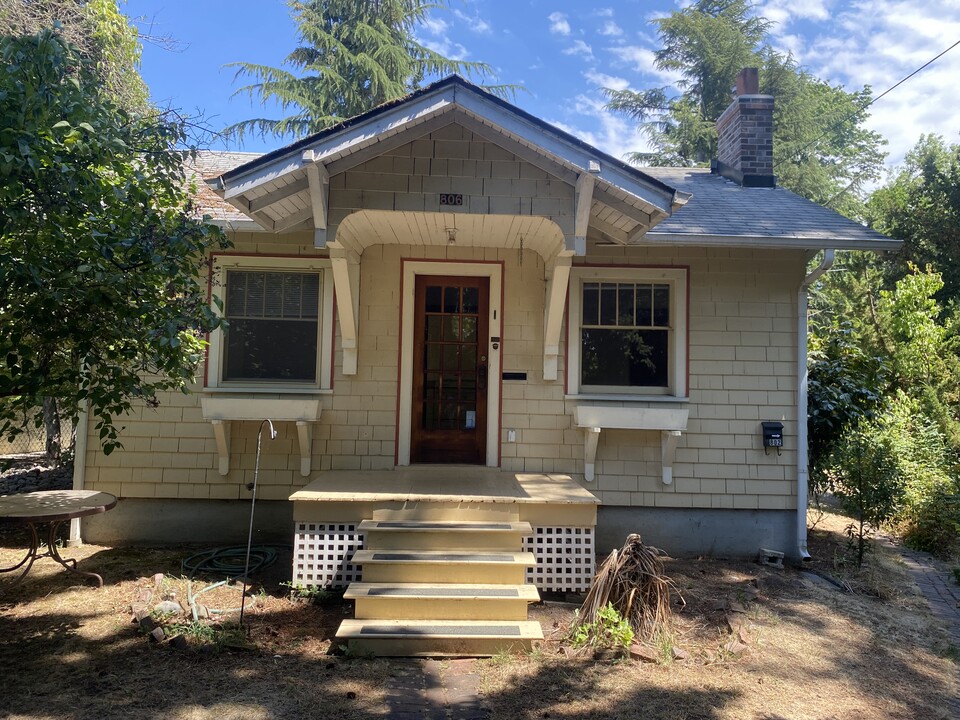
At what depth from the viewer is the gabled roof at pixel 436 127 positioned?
430 centimetres

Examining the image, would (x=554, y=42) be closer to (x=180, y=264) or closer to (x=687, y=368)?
(x=687, y=368)

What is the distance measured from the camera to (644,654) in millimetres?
3525

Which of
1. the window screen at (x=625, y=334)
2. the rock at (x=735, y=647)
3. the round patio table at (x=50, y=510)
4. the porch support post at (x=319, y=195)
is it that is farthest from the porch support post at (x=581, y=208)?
the round patio table at (x=50, y=510)

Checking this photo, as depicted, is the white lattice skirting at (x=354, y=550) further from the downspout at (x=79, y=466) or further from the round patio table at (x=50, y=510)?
the downspout at (x=79, y=466)

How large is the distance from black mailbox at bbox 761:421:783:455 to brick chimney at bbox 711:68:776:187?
3024mm

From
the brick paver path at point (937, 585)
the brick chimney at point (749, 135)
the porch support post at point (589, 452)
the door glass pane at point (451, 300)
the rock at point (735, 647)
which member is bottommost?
the brick paver path at point (937, 585)

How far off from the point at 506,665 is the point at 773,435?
3.67 metres

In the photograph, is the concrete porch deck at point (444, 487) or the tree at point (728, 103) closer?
the concrete porch deck at point (444, 487)

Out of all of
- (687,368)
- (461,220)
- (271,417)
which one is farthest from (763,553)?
(271,417)

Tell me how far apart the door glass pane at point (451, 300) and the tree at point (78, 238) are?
105 inches

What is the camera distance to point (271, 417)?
542 centimetres

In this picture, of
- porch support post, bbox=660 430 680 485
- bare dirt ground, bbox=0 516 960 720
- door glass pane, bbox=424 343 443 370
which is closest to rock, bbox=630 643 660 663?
bare dirt ground, bbox=0 516 960 720

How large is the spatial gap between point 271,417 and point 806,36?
24.5 meters

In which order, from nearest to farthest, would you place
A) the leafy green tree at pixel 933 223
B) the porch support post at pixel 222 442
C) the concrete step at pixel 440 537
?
1. the concrete step at pixel 440 537
2. the porch support post at pixel 222 442
3. the leafy green tree at pixel 933 223
